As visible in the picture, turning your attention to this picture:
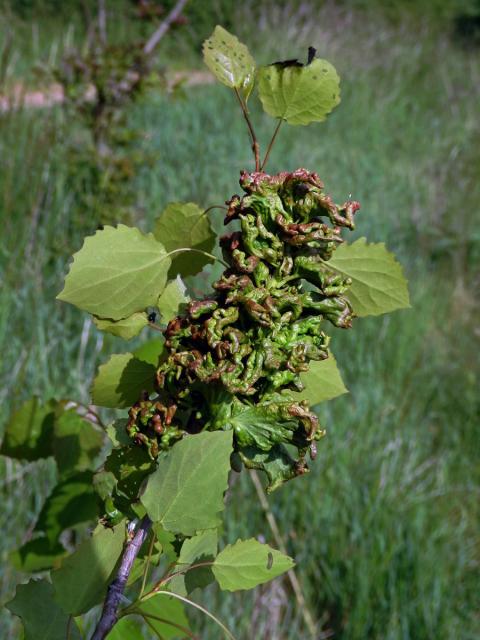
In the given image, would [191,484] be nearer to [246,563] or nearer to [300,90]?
[246,563]

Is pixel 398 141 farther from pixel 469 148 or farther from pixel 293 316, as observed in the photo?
pixel 293 316

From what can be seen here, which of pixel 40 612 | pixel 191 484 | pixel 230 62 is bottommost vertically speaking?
pixel 40 612

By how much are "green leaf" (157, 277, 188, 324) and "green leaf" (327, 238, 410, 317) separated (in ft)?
0.31

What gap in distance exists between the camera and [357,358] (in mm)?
2236

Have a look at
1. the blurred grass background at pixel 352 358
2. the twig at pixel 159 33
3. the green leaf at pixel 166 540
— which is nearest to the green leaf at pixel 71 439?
the green leaf at pixel 166 540

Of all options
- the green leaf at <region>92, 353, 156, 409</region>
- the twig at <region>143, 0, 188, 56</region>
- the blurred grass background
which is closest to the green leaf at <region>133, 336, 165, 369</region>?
the green leaf at <region>92, 353, 156, 409</region>

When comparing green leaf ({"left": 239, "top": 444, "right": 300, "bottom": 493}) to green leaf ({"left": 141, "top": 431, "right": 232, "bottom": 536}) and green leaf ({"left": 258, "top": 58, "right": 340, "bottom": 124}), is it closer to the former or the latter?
green leaf ({"left": 141, "top": 431, "right": 232, "bottom": 536})

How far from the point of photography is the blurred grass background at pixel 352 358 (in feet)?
4.91

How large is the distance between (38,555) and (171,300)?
0.44 meters

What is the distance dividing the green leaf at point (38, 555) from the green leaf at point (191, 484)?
1.34 ft

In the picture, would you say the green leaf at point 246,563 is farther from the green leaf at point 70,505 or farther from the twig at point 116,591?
the green leaf at point 70,505

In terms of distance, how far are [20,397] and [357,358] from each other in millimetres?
1026

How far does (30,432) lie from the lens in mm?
738

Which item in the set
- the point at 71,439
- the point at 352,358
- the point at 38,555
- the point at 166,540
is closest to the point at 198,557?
the point at 166,540
